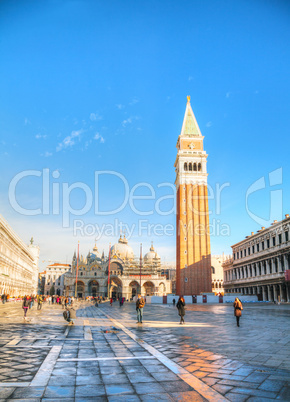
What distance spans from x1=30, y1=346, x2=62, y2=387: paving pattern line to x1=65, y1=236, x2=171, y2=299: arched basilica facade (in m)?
74.6

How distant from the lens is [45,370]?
5.84 m

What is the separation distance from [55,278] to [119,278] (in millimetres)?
42865

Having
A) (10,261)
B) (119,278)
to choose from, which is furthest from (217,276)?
(10,261)

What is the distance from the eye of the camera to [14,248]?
2142 inches

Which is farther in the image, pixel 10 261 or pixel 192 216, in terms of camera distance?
pixel 192 216

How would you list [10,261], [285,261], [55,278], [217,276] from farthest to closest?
[55,278] < [217,276] < [10,261] < [285,261]

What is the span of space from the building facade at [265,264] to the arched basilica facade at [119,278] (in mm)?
22307

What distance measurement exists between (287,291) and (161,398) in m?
42.7

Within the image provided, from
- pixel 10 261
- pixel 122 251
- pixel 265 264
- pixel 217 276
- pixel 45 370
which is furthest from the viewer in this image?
pixel 122 251

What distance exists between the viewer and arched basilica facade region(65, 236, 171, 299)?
80875 mm

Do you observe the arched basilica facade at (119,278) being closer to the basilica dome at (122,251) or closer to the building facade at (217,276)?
the basilica dome at (122,251)

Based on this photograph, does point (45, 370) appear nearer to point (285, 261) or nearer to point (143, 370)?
point (143, 370)

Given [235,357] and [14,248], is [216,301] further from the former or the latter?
[235,357]

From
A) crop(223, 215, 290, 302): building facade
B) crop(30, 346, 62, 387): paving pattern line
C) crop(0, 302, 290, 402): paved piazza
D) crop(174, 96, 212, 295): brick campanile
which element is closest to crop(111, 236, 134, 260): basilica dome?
crop(174, 96, 212, 295): brick campanile
